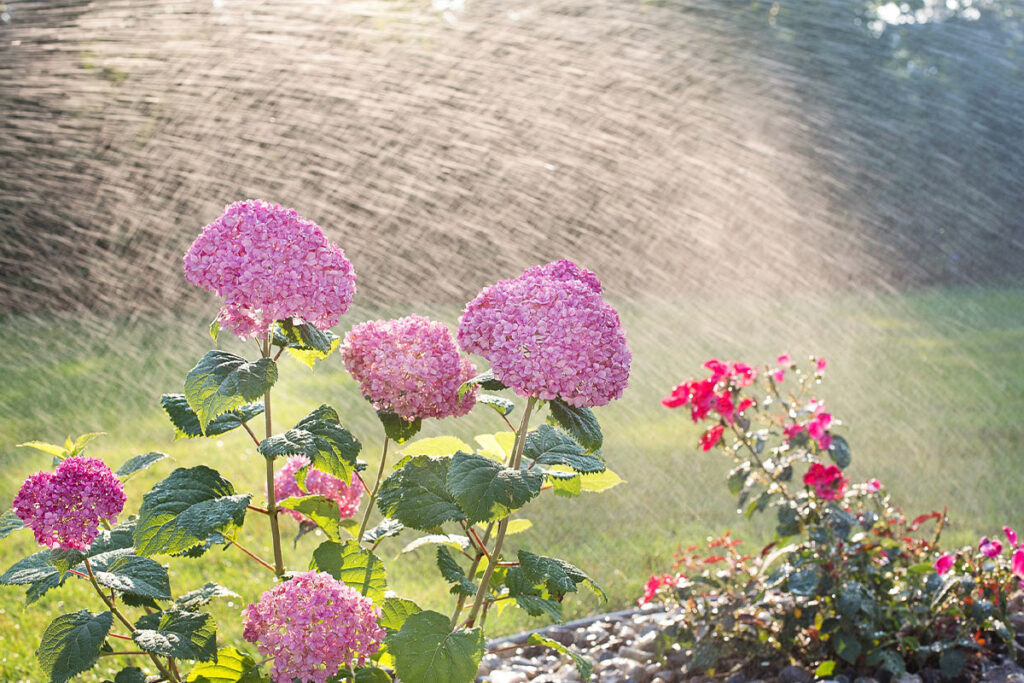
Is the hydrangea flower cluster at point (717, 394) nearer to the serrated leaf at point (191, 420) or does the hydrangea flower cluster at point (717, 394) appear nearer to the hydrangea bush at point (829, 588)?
the hydrangea bush at point (829, 588)

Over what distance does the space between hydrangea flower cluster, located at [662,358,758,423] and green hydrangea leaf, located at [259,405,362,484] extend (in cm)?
128

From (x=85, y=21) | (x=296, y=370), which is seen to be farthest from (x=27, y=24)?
(x=296, y=370)

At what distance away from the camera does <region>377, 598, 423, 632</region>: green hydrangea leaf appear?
1692 mm

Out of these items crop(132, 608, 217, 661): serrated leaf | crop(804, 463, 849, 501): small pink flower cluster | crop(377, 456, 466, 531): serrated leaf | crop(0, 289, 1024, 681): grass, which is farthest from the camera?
crop(0, 289, 1024, 681): grass

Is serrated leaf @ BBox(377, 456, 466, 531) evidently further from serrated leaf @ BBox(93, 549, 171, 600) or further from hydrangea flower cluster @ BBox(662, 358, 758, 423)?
hydrangea flower cluster @ BBox(662, 358, 758, 423)

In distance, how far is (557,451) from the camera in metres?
1.53

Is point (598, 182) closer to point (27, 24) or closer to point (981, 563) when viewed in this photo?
point (27, 24)

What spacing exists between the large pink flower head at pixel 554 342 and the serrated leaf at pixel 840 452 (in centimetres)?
144

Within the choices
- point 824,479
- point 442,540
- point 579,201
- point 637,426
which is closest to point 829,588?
point 824,479

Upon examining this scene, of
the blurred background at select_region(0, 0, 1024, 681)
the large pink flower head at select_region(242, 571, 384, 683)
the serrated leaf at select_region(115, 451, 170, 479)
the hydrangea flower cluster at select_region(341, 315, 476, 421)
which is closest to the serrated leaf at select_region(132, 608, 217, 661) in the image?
the large pink flower head at select_region(242, 571, 384, 683)

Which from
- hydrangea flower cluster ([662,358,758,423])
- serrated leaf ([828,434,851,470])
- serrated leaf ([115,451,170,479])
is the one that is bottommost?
serrated leaf ([828,434,851,470])

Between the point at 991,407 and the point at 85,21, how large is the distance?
261 inches

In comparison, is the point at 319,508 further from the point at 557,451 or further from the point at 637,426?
the point at 637,426

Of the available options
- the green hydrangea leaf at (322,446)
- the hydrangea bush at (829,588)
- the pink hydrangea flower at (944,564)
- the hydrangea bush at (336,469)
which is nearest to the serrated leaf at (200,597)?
the hydrangea bush at (336,469)
